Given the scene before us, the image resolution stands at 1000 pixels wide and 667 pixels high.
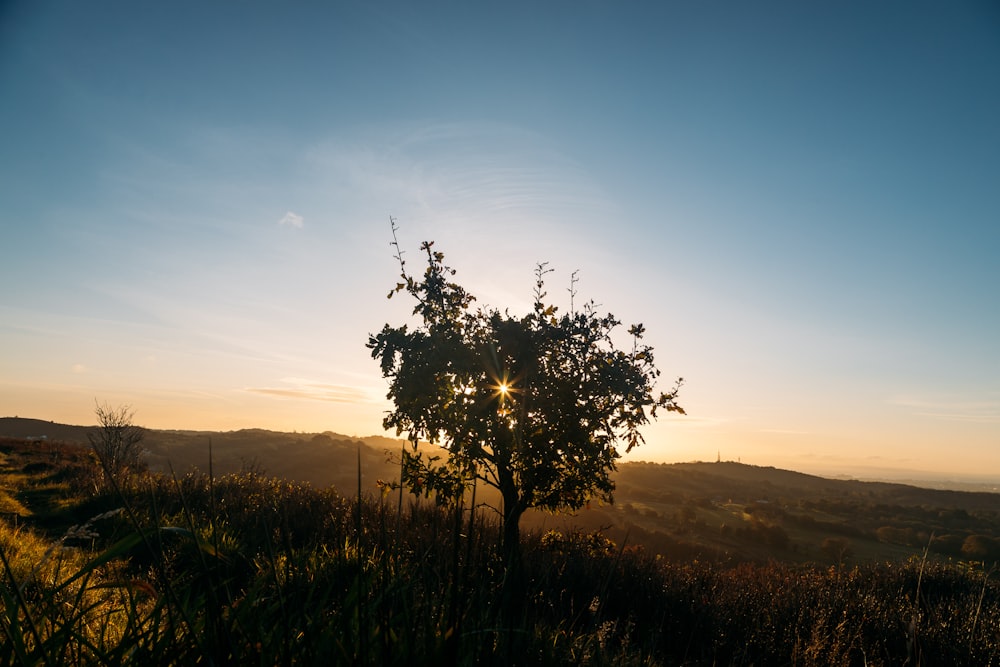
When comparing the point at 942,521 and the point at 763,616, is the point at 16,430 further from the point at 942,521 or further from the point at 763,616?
the point at 942,521

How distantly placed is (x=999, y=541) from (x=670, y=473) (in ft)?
128

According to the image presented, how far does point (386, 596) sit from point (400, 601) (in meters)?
1.19

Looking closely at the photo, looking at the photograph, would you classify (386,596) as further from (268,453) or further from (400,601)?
(268,453)

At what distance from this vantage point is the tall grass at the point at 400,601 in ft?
6.01

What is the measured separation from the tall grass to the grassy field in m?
0.03

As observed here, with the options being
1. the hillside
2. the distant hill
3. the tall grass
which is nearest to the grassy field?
the tall grass

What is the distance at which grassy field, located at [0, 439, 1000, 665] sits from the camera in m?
1.85

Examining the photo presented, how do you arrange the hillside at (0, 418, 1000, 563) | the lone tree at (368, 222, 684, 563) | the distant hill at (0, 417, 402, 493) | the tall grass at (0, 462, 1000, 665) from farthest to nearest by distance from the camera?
the distant hill at (0, 417, 402, 493) < the hillside at (0, 418, 1000, 563) < the lone tree at (368, 222, 684, 563) < the tall grass at (0, 462, 1000, 665)

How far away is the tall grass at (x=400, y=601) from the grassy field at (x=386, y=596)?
26 mm

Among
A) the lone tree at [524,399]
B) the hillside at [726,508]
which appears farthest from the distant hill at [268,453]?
the lone tree at [524,399]

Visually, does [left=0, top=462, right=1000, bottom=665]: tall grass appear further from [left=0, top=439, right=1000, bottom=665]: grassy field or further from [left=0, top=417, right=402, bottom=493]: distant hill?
[left=0, top=417, right=402, bottom=493]: distant hill

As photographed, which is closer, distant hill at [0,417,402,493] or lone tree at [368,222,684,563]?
lone tree at [368,222,684,563]

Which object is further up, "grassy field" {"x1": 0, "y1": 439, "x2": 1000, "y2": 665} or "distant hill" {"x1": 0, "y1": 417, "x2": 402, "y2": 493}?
"grassy field" {"x1": 0, "y1": 439, "x2": 1000, "y2": 665}

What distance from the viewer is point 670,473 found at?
72.3 metres
